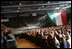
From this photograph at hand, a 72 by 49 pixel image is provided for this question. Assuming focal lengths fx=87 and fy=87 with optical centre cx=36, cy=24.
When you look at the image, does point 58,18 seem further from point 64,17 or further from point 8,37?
point 8,37

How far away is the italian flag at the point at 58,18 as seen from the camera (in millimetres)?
2054

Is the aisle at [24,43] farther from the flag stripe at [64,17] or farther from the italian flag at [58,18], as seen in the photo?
the flag stripe at [64,17]

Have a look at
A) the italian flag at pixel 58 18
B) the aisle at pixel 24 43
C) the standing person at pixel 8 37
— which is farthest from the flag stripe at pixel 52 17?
the standing person at pixel 8 37

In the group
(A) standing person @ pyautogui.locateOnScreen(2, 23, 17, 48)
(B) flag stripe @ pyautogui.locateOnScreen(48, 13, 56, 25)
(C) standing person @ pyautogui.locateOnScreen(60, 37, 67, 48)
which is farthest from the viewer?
(C) standing person @ pyautogui.locateOnScreen(60, 37, 67, 48)

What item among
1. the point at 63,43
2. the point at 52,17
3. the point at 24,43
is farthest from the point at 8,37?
the point at 63,43

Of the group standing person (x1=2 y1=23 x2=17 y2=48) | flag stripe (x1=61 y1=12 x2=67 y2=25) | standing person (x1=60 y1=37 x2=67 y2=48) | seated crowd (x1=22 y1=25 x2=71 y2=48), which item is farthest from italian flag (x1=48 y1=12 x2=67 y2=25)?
standing person (x1=2 y1=23 x2=17 y2=48)

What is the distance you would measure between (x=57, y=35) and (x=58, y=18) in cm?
46

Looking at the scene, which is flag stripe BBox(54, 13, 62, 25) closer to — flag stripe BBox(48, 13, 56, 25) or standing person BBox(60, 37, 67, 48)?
flag stripe BBox(48, 13, 56, 25)

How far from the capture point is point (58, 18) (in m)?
2.14

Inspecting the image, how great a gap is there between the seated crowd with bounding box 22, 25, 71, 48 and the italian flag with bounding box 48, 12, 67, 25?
122 mm

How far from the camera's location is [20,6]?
198 centimetres

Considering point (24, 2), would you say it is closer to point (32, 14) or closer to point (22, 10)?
point (22, 10)

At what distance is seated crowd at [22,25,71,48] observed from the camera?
2.12 metres

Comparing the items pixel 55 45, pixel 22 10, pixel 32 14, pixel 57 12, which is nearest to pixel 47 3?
pixel 57 12
